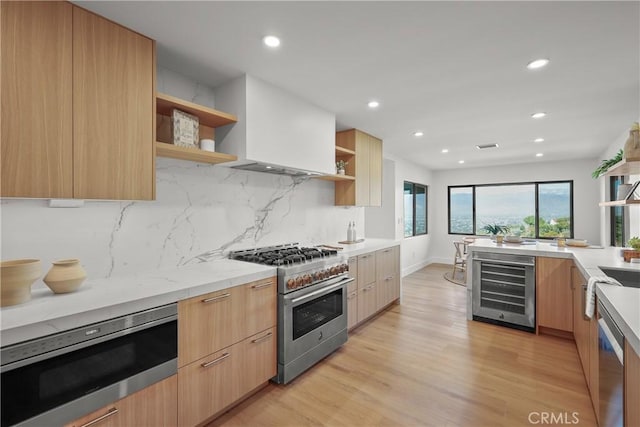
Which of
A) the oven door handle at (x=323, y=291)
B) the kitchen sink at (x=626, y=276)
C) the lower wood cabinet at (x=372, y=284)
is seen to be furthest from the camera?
the lower wood cabinet at (x=372, y=284)

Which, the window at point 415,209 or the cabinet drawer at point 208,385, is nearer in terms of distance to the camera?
the cabinet drawer at point 208,385

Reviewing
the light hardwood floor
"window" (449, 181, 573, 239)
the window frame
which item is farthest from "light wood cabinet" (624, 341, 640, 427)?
→ "window" (449, 181, 573, 239)

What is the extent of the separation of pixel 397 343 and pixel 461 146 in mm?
3473

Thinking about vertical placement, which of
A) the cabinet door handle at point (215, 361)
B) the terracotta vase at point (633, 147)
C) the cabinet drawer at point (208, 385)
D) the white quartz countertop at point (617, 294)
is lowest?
the cabinet drawer at point (208, 385)

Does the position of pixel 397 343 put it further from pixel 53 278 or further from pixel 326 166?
pixel 53 278

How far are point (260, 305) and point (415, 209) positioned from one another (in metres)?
5.60

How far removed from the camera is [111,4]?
1.58 m

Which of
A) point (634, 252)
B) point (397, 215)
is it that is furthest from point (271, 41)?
point (397, 215)

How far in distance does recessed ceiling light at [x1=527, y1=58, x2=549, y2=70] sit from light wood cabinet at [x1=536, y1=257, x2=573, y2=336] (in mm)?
2024

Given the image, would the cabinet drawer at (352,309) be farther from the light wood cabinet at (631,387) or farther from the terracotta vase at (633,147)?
the terracotta vase at (633,147)

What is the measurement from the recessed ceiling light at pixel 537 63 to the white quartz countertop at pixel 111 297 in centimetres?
242

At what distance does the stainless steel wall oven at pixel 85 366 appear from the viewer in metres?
1.17

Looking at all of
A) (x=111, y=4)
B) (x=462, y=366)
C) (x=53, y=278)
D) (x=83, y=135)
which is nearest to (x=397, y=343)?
(x=462, y=366)

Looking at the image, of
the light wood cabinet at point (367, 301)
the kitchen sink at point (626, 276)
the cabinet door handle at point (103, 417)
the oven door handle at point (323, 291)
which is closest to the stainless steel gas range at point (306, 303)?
the oven door handle at point (323, 291)
